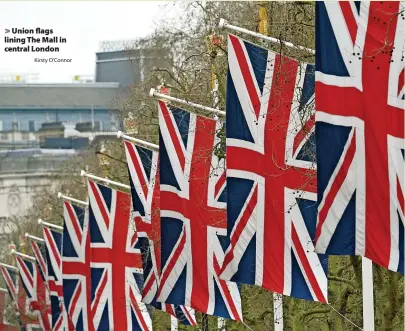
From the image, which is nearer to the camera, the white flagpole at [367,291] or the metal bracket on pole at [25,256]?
the white flagpole at [367,291]

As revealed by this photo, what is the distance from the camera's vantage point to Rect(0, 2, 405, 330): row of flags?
26141 millimetres

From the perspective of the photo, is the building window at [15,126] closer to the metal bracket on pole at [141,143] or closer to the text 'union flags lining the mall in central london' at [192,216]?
the metal bracket on pole at [141,143]

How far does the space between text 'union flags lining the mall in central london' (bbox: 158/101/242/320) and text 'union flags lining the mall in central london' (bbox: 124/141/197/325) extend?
13.1 ft

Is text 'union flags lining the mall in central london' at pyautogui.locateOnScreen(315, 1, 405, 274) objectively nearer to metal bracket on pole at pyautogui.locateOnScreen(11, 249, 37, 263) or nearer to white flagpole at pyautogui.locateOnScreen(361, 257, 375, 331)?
white flagpole at pyautogui.locateOnScreen(361, 257, 375, 331)

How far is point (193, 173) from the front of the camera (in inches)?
1490

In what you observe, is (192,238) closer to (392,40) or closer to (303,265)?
(303,265)

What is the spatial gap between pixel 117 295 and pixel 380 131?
22.5 m

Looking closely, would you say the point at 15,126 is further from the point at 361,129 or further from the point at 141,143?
the point at 361,129

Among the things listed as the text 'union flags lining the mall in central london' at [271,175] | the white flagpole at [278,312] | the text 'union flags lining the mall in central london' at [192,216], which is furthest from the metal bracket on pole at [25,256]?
the text 'union flags lining the mall in central london' at [271,175]

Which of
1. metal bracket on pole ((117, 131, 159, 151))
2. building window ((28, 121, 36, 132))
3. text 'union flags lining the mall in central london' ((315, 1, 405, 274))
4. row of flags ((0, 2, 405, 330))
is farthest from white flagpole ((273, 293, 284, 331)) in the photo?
building window ((28, 121, 36, 132))

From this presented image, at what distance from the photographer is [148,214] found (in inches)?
1713

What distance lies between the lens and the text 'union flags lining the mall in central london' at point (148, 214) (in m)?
42.7

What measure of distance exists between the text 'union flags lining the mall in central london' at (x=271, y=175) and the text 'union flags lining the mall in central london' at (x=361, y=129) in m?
4.44

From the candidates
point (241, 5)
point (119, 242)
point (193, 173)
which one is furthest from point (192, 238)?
point (241, 5)
